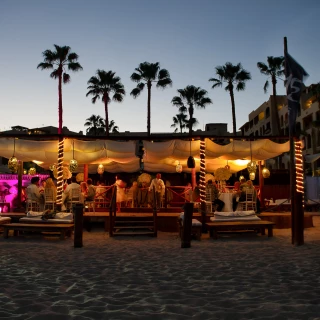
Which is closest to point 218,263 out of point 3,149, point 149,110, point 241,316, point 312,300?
point 312,300

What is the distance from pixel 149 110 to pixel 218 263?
1258 inches

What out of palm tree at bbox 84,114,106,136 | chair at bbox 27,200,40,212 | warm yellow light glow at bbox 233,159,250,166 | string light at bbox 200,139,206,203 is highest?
palm tree at bbox 84,114,106,136

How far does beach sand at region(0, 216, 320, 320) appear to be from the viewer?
15.6 feet

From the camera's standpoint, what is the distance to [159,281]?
628cm

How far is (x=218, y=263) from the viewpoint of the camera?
7.84m

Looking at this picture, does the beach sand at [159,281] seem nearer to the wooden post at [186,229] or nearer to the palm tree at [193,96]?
the wooden post at [186,229]

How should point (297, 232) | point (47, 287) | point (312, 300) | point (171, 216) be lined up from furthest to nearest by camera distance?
point (171, 216) < point (297, 232) < point (47, 287) < point (312, 300)

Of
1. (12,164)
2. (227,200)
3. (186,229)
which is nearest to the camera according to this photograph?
(186,229)

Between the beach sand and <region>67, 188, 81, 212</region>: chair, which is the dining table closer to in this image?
the beach sand

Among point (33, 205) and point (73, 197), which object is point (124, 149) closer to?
point (73, 197)

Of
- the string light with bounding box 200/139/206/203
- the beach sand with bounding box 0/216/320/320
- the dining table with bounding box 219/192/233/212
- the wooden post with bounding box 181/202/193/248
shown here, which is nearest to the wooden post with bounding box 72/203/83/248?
the beach sand with bounding box 0/216/320/320

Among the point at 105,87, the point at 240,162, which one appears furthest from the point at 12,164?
the point at 105,87

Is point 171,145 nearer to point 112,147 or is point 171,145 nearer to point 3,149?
point 112,147

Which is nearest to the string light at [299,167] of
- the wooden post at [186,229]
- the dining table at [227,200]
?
the dining table at [227,200]
